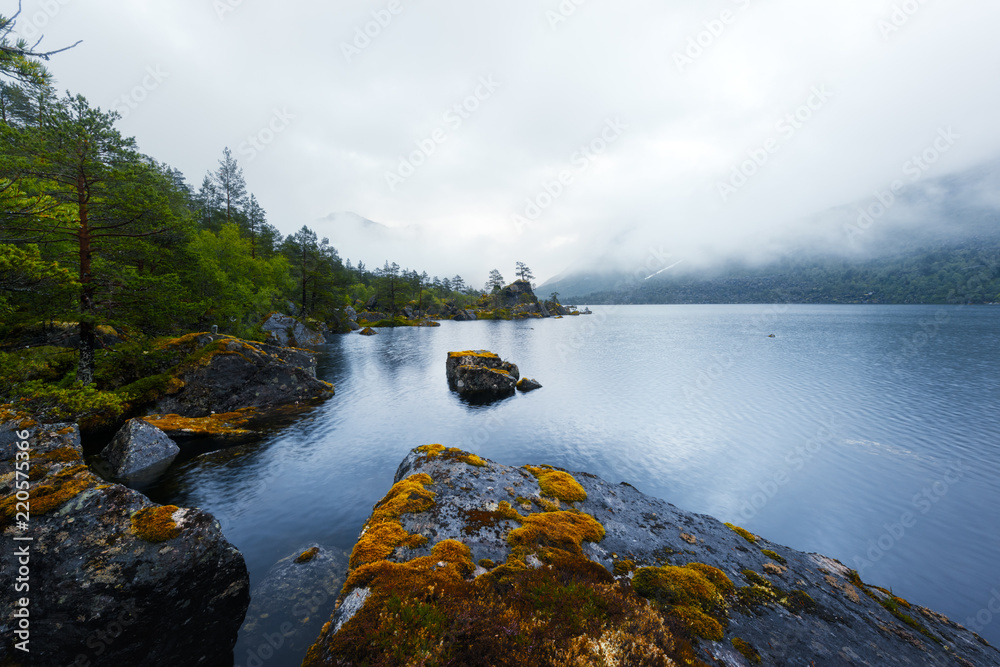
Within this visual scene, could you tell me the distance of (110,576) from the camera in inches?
306

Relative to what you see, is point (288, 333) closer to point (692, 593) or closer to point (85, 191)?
point (85, 191)

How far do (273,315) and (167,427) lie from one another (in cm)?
4009

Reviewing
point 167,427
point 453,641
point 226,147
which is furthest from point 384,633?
point 226,147

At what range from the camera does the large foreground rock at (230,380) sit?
23.4 m

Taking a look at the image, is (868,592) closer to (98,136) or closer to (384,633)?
(384,633)

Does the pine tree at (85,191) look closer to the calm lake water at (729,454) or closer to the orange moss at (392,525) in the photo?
the calm lake water at (729,454)

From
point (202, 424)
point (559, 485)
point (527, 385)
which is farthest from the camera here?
point (527, 385)

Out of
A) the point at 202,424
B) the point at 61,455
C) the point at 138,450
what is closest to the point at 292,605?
the point at 61,455

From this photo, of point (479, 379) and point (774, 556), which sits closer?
point (774, 556)

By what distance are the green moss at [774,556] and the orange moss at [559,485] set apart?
5495 mm

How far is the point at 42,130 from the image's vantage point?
15305mm

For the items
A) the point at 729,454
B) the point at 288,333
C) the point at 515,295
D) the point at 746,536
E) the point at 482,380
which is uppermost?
the point at 515,295

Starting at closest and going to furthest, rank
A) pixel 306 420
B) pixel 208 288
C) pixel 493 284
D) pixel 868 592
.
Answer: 1. pixel 868 592
2. pixel 306 420
3. pixel 208 288
4. pixel 493 284

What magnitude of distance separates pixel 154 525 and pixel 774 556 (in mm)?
17387
